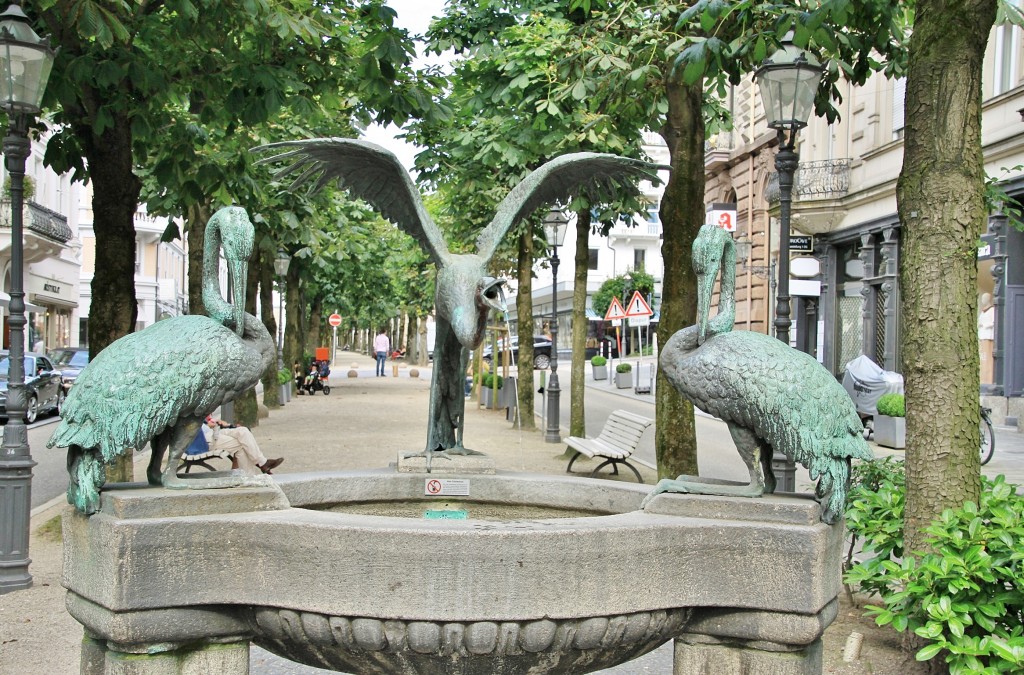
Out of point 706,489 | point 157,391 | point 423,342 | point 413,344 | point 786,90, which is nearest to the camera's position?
point 157,391

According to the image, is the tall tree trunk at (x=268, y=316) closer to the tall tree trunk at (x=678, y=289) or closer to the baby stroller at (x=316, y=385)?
the baby stroller at (x=316, y=385)

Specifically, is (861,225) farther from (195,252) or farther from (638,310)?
(195,252)

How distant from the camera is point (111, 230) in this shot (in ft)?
30.8

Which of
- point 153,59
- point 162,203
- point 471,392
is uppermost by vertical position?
point 153,59

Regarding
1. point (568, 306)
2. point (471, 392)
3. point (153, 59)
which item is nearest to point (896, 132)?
point (471, 392)

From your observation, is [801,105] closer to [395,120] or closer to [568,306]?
[395,120]

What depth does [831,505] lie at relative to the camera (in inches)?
149

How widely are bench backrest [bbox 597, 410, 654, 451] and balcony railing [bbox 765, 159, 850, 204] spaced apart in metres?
14.4

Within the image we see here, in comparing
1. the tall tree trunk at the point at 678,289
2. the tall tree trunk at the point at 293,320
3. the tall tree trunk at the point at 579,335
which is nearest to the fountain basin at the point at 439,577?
the tall tree trunk at the point at 678,289

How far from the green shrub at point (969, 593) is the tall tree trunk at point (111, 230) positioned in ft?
22.1

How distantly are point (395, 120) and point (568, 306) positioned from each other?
55389 millimetres

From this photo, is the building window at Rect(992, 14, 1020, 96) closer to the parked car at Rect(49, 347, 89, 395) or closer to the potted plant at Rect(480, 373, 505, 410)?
the potted plant at Rect(480, 373, 505, 410)

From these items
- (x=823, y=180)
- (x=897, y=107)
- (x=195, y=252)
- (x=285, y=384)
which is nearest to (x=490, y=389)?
(x=285, y=384)

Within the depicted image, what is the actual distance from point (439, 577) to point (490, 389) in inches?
963
